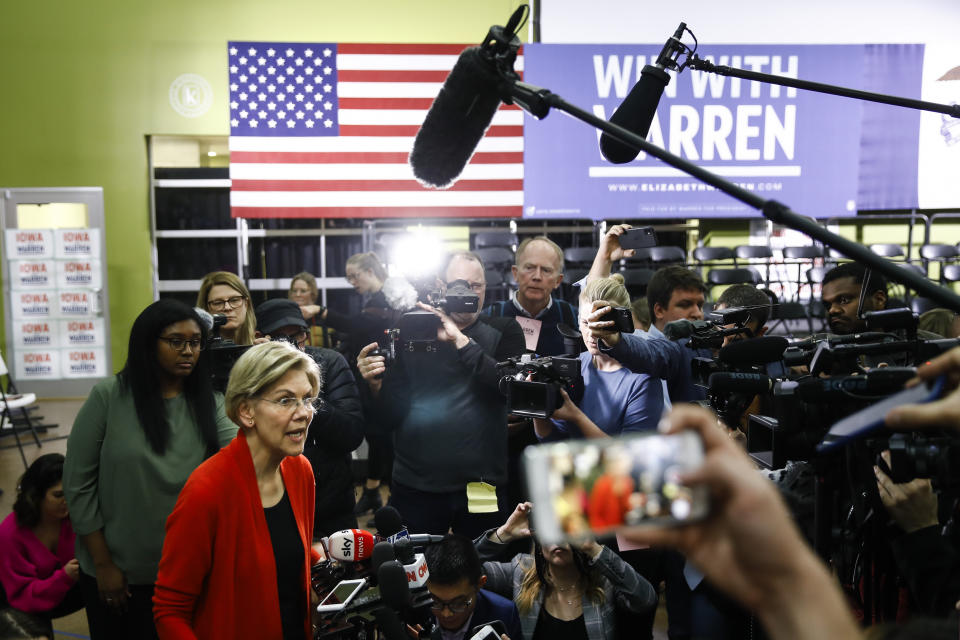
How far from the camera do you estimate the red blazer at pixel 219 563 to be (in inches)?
60.1

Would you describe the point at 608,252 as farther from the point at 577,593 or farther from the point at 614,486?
→ the point at 614,486

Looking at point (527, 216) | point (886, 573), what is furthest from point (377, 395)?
point (527, 216)

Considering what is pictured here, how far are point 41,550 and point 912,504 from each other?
9.16ft

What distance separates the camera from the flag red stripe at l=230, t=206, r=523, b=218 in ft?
20.9

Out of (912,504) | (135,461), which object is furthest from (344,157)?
(912,504)

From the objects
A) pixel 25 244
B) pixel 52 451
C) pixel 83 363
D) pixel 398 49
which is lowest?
pixel 52 451

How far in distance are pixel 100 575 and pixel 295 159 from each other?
4941 millimetres

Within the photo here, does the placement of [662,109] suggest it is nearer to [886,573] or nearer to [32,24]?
[886,573]

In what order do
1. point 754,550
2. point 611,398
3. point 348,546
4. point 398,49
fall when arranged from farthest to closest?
point 398,49
point 611,398
point 348,546
point 754,550

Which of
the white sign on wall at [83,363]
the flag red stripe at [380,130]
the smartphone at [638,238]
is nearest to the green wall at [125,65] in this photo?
the white sign on wall at [83,363]

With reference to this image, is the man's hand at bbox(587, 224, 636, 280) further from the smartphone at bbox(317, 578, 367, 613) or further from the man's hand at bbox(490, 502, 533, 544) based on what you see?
the smartphone at bbox(317, 578, 367, 613)

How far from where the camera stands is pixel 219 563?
1.55 metres

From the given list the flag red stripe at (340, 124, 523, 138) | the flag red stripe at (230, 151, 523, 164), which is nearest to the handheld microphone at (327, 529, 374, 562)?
the flag red stripe at (230, 151, 523, 164)

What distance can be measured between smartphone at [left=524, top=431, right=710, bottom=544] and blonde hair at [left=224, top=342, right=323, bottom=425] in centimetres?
131
